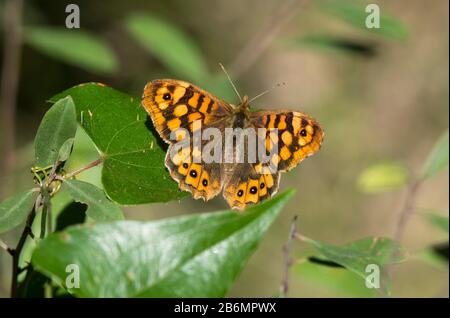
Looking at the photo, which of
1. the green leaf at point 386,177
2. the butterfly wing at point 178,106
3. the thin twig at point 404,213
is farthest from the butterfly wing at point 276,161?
the green leaf at point 386,177

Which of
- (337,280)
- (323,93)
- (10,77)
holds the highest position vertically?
(323,93)

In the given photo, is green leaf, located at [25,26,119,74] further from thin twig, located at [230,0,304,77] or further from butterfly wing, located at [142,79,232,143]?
butterfly wing, located at [142,79,232,143]

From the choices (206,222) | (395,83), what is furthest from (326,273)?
(395,83)

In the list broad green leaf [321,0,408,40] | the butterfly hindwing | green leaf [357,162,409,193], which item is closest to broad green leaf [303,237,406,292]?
the butterfly hindwing

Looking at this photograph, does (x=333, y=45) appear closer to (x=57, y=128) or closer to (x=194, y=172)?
(x=194, y=172)

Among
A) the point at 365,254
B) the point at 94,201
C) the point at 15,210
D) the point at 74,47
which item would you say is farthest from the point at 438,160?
the point at 74,47

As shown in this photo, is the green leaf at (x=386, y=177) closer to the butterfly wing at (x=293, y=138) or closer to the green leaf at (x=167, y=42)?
the butterfly wing at (x=293, y=138)
